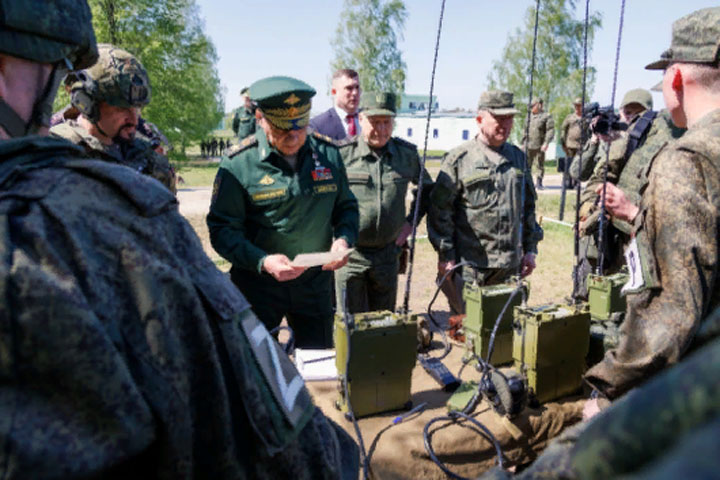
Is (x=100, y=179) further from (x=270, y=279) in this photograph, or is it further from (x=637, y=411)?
(x=270, y=279)

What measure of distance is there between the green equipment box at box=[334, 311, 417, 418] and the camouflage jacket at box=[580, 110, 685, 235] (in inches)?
89.8

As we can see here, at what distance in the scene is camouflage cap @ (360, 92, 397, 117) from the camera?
397 cm

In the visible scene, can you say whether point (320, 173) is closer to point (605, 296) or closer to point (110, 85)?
point (110, 85)

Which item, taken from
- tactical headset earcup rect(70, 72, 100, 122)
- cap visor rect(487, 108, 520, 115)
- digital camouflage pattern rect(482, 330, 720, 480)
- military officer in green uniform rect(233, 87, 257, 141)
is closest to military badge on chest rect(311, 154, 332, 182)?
tactical headset earcup rect(70, 72, 100, 122)

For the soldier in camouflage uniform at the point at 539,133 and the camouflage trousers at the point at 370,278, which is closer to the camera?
the camouflage trousers at the point at 370,278

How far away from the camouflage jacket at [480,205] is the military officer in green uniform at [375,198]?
0.99ft

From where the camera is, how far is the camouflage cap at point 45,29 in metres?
0.82

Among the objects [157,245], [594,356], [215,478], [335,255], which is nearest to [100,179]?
[157,245]

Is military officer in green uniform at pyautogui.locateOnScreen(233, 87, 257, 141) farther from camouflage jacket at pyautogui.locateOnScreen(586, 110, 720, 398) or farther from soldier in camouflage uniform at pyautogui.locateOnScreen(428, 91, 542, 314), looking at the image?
camouflage jacket at pyautogui.locateOnScreen(586, 110, 720, 398)

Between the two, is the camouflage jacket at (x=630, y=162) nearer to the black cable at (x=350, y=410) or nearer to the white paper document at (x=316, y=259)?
the white paper document at (x=316, y=259)

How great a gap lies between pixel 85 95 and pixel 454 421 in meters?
2.44

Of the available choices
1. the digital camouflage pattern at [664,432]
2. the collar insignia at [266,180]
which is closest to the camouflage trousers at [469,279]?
the collar insignia at [266,180]

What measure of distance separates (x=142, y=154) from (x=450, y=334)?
2264 millimetres

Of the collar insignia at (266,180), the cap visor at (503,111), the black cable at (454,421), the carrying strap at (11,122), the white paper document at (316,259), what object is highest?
the cap visor at (503,111)
